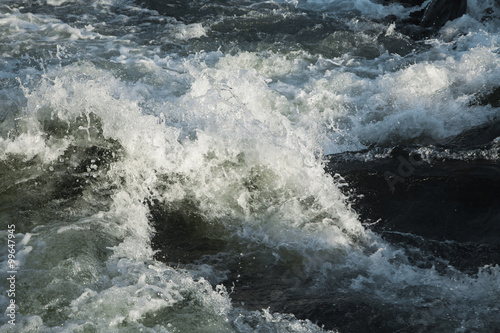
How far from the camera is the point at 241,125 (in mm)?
5191

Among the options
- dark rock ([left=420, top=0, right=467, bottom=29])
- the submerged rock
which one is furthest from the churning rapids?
dark rock ([left=420, top=0, right=467, bottom=29])

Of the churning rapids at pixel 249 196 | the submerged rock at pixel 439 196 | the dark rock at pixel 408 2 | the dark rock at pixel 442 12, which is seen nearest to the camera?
the churning rapids at pixel 249 196

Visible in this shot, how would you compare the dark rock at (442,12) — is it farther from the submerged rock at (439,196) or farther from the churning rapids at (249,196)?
the submerged rock at (439,196)

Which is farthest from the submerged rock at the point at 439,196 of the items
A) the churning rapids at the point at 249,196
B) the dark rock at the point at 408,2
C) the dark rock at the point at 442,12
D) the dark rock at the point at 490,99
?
the dark rock at the point at 408,2

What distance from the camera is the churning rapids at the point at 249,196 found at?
11.1ft

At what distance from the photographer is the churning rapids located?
338cm

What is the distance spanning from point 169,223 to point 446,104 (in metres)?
3.91

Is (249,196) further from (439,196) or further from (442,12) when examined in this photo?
(442,12)

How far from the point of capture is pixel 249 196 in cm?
474

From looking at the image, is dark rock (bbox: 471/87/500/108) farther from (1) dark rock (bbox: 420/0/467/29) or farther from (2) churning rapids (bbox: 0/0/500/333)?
(1) dark rock (bbox: 420/0/467/29)

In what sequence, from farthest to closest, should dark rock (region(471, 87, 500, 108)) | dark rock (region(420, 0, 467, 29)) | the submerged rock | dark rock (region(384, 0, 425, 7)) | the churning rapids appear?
dark rock (region(384, 0, 425, 7))
dark rock (region(420, 0, 467, 29))
dark rock (region(471, 87, 500, 108))
the submerged rock
the churning rapids

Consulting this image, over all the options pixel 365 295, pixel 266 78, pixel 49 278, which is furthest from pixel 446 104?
pixel 49 278

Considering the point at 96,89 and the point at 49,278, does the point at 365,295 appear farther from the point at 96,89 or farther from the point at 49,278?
the point at 96,89

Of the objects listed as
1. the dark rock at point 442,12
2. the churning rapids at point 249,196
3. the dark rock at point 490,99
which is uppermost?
the dark rock at point 442,12
